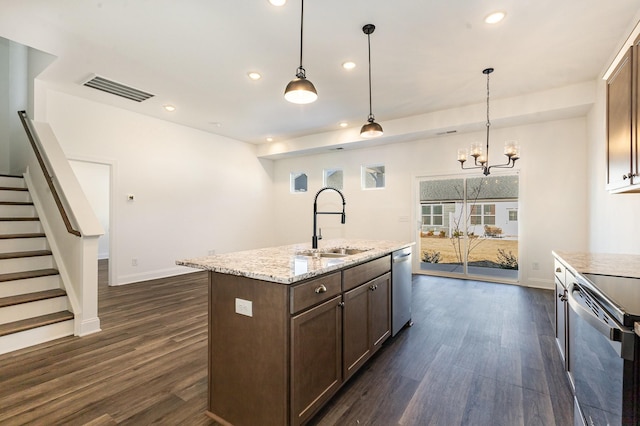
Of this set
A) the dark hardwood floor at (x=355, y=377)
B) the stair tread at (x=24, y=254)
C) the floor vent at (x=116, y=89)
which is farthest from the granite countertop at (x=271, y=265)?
the floor vent at (x=116, y=89)

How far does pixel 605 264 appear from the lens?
2.08 meters

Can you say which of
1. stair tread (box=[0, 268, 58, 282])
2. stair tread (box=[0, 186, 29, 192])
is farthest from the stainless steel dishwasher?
stair tread (box=[0, 186, 29, 192])

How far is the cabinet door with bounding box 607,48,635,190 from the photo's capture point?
1.83m

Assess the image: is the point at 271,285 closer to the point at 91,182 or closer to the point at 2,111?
the point at 2,111

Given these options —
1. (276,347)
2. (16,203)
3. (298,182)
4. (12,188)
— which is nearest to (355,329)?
(276,347)

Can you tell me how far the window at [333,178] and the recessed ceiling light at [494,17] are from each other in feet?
15.2

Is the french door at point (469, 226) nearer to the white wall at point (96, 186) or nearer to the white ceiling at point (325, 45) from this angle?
the white ceiling at point (325, 45)

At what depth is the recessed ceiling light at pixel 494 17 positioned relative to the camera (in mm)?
2623

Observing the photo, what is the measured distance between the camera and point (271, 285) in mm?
1576

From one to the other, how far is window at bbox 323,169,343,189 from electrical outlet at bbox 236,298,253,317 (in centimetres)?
568

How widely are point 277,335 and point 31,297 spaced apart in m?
3.08

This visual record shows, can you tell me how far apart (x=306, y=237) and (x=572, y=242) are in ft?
17.3

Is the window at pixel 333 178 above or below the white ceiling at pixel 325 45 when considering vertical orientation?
below

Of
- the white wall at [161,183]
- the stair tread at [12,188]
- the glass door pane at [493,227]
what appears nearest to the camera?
the stair tread at [12,188]
